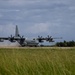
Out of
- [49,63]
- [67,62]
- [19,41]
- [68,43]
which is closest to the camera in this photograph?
[49,63]

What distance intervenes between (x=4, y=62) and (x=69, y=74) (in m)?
1.68

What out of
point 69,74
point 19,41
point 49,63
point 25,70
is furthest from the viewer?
point 19,41

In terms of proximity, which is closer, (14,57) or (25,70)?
(25,70)

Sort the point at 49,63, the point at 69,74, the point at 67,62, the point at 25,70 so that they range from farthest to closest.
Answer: the point at 67,62 → the point at 49,63 → the point at 25,70 → the point at 69,74

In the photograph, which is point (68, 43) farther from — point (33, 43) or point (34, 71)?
point (34, 71)

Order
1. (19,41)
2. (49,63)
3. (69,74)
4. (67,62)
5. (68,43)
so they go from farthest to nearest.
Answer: (19,41), (68,43), (67,62), (49,63), (69,74)

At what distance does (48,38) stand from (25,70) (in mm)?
79089

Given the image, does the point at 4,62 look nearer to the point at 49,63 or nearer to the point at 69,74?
the point at 49,63

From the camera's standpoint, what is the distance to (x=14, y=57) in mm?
7648

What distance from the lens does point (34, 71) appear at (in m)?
6.18

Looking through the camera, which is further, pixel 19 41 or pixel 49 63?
pixel 19 41

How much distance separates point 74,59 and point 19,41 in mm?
73908

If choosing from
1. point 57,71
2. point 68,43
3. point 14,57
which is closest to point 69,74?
point 57,71

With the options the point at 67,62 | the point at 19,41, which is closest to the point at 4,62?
the point at 67,62
